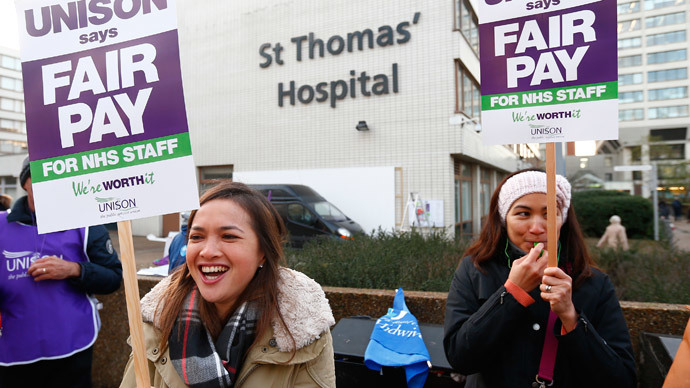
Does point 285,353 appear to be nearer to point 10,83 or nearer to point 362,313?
point 362,313

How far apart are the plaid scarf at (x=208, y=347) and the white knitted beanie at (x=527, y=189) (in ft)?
3.71

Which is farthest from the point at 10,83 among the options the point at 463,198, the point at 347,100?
the point at 463,198

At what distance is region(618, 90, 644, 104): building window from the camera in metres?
61.1

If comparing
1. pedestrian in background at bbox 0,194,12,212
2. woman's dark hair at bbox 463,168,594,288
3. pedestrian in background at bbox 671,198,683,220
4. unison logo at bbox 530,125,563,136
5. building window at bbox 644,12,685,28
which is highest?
building window at bbox 644,12,685,28

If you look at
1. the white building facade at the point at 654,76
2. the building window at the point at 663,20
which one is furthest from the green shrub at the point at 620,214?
the building window at the point at 663,20

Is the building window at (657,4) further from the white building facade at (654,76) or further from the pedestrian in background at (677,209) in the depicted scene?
the pedestrian in background at (677,209)

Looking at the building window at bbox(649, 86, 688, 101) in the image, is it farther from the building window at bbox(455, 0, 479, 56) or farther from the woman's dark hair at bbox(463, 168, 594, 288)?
the woman's dark hair at bbox(463, 168, 594, 288)

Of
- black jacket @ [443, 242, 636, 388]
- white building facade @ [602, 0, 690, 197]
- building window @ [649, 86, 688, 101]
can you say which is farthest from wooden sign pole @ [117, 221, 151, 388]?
building window @ [649, 86, 688, 101]

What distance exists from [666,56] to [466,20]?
201 feet

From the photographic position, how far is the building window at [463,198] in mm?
13750

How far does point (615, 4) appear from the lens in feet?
5.24

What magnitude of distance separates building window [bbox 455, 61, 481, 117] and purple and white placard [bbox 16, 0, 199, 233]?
12.1m

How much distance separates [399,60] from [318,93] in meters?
3.00

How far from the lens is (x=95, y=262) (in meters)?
2.58
